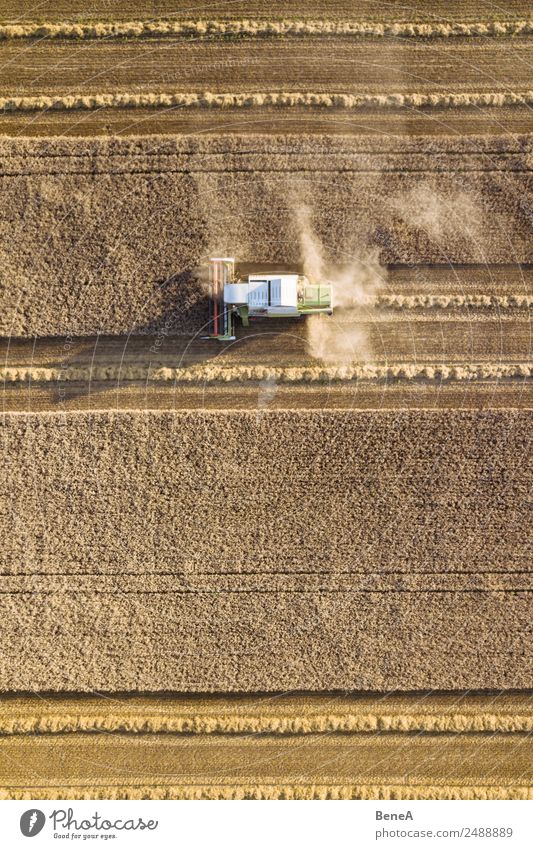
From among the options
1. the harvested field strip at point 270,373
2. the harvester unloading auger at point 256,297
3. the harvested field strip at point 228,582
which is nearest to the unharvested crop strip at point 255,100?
the harvester unloading auger at point 256,297

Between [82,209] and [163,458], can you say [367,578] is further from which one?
[82,209]

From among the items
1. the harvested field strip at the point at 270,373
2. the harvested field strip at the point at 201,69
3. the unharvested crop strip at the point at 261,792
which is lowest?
the unharvested crop strip at the point at 261,792

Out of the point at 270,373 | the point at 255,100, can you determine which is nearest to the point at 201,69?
the point at 255,100

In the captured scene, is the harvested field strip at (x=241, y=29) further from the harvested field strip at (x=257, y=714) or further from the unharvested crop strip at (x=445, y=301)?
the harvested field strip at (x=257, y=714)

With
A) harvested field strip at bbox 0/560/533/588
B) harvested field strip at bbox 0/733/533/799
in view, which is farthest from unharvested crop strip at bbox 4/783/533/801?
harvested field strip at bbox 0/560/533/588

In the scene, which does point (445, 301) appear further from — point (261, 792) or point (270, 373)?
point (261, 792)

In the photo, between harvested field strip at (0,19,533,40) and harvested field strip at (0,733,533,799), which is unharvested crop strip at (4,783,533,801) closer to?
harvested field strip at (0,733,533,799)

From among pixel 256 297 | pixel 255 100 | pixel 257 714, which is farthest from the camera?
pixel 255 100
